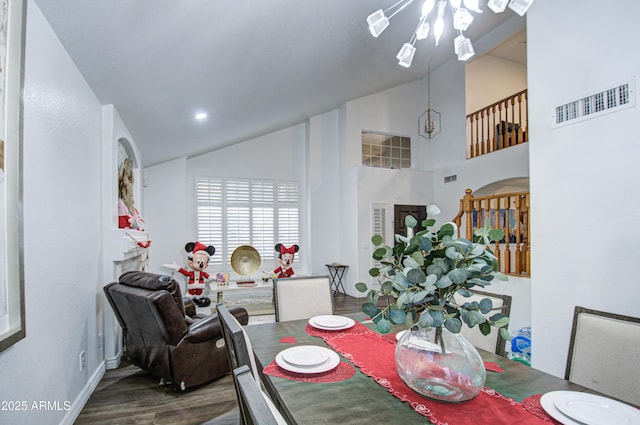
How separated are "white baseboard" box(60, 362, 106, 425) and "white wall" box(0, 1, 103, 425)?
0.07 ft

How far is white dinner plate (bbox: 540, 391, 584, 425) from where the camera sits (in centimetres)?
97

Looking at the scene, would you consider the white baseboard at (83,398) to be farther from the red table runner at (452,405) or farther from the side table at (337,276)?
the side table at (337,276)

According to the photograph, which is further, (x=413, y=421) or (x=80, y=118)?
(x=80, y=118)

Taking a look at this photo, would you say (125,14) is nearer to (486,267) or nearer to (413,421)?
(486,267)

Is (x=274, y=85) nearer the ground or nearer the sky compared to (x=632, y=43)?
nearer the sky

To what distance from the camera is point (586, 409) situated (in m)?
1.02

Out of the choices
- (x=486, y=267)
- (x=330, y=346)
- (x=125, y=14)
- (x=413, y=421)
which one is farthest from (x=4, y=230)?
(x=486, y=267)

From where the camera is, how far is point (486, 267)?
1129 mm

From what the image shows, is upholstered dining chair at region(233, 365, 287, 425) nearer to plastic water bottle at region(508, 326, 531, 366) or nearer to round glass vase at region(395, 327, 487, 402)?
round glass vase at region(395, 327, 487, 402)

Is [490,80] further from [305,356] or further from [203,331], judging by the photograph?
[305,356]

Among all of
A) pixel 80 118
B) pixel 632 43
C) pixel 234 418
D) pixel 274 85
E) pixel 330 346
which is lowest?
pixel 234 418

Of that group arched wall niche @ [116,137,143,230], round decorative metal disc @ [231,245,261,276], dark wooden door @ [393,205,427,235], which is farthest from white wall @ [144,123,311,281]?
dark wooden door @ [393,205,427,235]

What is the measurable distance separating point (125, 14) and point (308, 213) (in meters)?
5.84

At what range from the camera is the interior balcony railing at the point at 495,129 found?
584 centimetres
